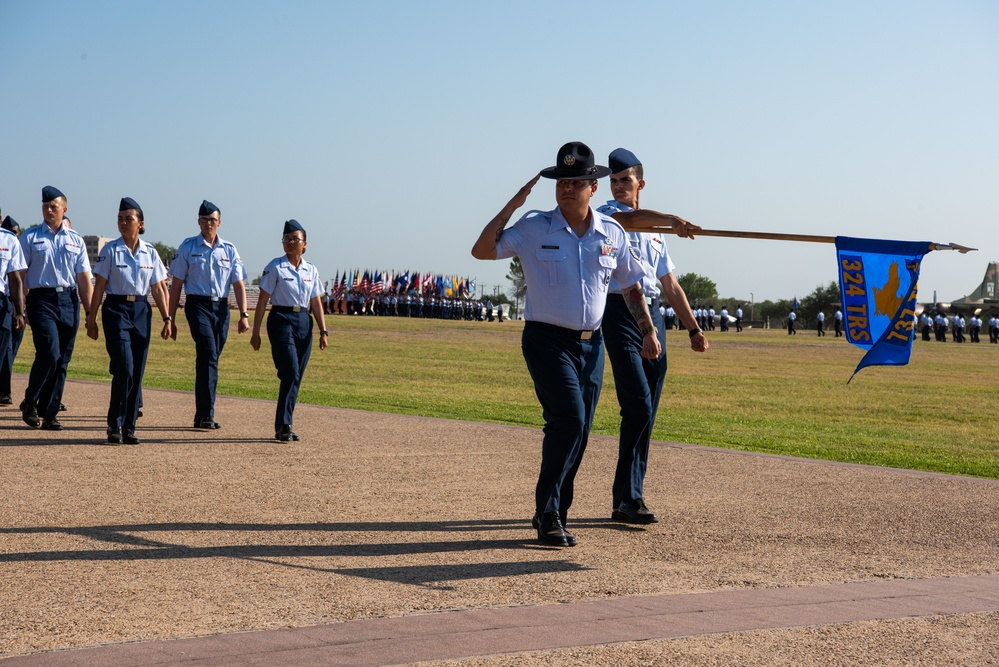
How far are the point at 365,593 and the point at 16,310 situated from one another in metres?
7.43

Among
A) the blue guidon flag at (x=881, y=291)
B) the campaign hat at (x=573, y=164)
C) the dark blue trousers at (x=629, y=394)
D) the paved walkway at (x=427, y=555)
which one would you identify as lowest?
the paved walkway at (x=427, y=555)

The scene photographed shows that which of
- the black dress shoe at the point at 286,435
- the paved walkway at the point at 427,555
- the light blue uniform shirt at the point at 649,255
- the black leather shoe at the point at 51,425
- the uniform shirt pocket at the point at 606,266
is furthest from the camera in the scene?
the black leather shoe at the point at 51,425

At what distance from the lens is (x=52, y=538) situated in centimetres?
610

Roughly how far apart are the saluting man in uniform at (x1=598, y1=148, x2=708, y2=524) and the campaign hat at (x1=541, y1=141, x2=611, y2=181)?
59 cm

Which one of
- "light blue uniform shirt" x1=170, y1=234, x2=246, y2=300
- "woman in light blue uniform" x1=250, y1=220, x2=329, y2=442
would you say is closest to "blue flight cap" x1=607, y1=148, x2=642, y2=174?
"woman in light blue uniform" x1=250, y1=220, x2=329, y2=442

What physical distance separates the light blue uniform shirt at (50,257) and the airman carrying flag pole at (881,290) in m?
7.33

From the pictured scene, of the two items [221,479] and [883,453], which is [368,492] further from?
[883,453]

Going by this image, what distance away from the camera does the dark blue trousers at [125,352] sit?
10.2m

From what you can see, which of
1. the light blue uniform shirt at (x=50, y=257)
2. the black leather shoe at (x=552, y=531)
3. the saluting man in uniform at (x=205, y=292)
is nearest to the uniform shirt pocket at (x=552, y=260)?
the black leather shoe at (x=552, y=531)

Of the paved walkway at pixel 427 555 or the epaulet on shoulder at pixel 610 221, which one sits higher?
the epaulet on shoulder at pixel 610 221

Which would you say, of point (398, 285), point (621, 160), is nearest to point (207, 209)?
point (621, 160)

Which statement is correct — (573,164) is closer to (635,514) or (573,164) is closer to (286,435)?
(635,514)

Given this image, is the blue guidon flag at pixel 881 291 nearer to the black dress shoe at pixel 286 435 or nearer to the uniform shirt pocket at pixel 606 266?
the uniform shirt pocket at pixel 606 266

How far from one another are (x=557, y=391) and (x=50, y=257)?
7012mm
